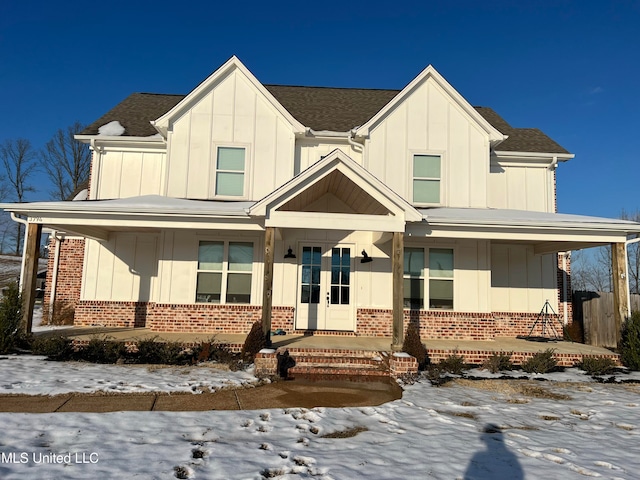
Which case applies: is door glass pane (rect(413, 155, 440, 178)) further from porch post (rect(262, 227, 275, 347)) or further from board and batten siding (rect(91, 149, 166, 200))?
board and batten siding (rect(91, 149, 166, 200))

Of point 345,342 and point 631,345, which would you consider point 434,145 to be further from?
point 631,345

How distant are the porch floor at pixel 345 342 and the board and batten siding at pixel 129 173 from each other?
4.24 m

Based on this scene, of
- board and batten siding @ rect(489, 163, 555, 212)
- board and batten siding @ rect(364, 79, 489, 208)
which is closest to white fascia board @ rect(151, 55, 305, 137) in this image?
board and batten siding @ rect(364, 79, 489, 208)

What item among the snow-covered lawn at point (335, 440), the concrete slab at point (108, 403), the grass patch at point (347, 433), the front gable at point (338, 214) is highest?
the front gable at point (338, 214)

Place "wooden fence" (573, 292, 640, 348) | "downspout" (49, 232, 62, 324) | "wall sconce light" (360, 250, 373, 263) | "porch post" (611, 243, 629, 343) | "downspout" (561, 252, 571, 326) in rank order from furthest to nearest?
"downspout" (49, 232, 62, 324), "downspout" (561, 252, 571, 326), "wooden fence" (573, 292, 640, 348), "wall sconce light" (360, 250, 373, 263), "porch post" (611, 243, 629, 343)

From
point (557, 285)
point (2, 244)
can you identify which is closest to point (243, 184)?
point (557, 285)

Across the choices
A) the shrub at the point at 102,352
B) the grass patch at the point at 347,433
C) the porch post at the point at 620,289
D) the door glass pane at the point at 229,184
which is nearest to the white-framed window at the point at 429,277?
the porch post at the point at 620,289

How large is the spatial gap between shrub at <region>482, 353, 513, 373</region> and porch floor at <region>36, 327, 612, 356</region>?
1.64 feet

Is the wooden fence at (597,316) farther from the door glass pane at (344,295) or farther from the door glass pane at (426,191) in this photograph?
the door glass pane at (344,295)

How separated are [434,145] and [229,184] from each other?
6163 mm

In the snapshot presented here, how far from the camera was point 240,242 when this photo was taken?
11156mm

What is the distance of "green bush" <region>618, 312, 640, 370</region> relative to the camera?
344 inches

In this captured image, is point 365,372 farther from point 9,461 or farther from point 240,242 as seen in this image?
point 9,461

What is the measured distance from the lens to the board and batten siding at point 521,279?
40.7 ft
